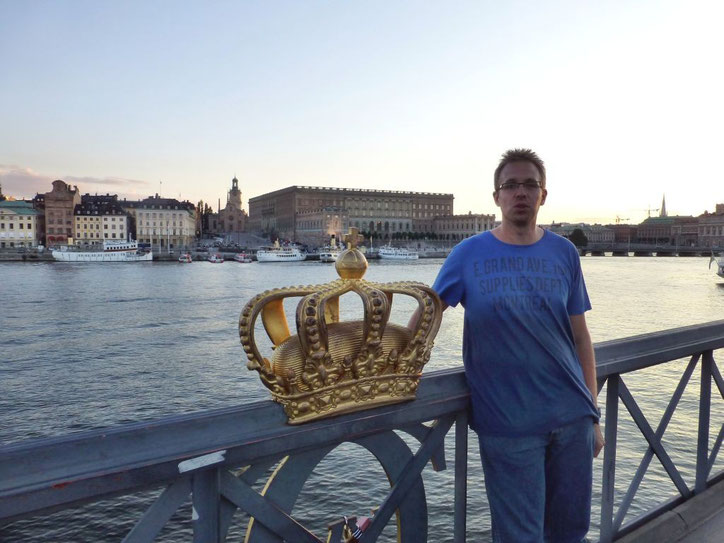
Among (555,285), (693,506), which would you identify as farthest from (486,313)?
(693,506)

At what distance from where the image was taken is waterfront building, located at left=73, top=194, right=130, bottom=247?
8794 cm

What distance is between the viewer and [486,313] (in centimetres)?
174

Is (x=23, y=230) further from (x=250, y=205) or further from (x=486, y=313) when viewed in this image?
(x=486, y=313)

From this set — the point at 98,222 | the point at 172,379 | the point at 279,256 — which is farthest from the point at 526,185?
the point at 98,222

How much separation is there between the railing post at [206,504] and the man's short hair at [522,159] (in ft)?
4.13

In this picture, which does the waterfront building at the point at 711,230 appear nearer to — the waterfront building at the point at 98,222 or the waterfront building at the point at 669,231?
the waterfront building at the point at 669,231

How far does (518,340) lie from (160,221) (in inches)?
3937

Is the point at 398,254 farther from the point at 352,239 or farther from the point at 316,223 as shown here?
the point at 352,239

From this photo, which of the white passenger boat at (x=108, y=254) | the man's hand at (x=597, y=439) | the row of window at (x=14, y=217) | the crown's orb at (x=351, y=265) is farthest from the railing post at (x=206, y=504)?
the row of window at (x=14, y=217)

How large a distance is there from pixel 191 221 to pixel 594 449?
108 m

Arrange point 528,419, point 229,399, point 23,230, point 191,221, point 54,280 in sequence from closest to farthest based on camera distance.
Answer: point 528,419
point 229,399
point 54,280
point 23,230
point 191,221

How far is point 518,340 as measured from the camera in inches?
68.0

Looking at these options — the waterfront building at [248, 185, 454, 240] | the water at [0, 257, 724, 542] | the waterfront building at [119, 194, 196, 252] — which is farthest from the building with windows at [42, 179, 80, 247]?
the water at [0, 257, 724, 542]

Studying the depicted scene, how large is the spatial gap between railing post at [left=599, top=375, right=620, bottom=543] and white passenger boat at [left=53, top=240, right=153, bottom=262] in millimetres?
73668
